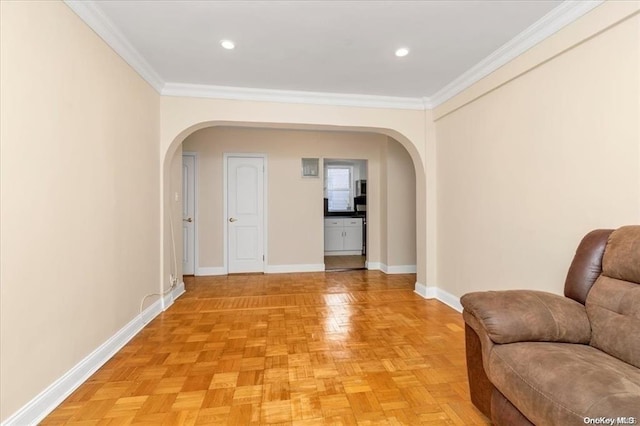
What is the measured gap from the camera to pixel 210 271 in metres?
5.11

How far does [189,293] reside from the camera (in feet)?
13.1

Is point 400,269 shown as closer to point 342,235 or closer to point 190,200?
point 342,235

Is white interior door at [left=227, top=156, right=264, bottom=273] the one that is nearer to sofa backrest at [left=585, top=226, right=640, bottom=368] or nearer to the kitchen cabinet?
the kitchen cabinet

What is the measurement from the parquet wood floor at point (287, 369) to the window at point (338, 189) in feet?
15.3

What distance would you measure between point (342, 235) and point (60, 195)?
568cm

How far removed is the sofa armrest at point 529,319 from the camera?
1.38 m

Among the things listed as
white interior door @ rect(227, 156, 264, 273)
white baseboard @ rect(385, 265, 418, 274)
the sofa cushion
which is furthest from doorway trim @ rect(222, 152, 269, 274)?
the sofa cushion

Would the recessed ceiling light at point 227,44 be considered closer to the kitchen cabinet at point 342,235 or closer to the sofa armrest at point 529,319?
the sofa armrest at point 529,319

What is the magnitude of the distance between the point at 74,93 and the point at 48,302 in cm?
126

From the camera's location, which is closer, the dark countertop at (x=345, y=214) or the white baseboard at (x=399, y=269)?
the white baseboard at (x=399, y=269)

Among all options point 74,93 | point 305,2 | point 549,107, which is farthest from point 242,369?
point 549,107

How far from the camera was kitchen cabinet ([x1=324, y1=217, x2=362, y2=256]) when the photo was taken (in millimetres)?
6969

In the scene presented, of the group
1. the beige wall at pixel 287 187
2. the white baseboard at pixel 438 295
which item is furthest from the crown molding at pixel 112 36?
the white baseboard at pixel 438 295

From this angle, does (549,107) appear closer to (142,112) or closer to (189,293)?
(142,112)
